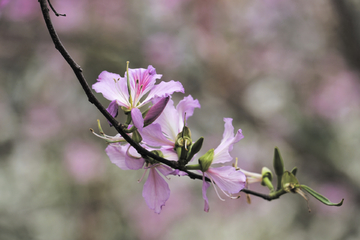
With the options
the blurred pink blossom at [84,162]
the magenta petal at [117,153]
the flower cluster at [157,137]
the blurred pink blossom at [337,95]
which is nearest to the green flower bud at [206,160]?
the flower cluster at [157,137]

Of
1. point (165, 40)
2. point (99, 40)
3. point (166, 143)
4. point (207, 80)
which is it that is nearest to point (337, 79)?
point (207, 80)

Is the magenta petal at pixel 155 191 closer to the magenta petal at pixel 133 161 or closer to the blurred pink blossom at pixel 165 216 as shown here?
the magenta petal at pixel 133 161

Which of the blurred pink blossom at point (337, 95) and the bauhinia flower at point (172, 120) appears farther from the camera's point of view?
the blurred pink blossom at point (337, 95)

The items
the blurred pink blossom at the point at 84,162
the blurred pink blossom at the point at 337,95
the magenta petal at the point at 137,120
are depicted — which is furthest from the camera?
the blurred pink blossom at the point at 337,95

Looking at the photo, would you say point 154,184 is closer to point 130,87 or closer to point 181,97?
point 130,87

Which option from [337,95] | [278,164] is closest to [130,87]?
[278,164]

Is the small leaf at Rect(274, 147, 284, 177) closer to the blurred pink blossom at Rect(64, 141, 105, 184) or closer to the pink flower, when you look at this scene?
the pink flower
